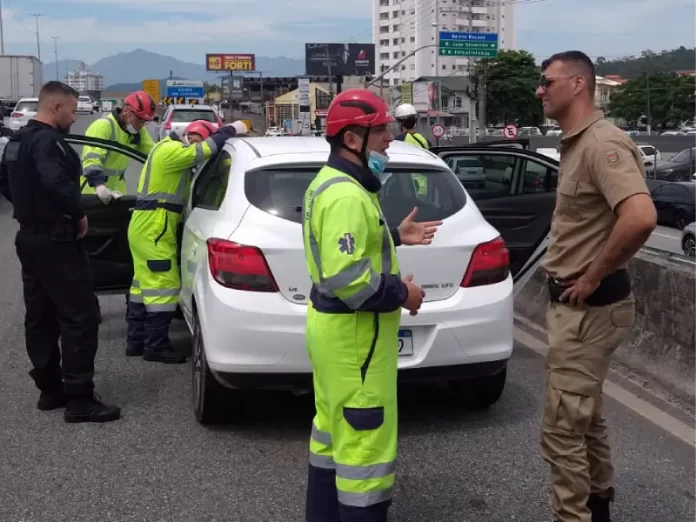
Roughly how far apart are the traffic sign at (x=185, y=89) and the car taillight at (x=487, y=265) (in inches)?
2346

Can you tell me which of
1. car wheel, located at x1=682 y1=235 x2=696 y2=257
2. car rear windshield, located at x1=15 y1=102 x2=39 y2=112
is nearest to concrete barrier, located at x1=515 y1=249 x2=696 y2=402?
car wheel, located at x1=682 y1=235 x2=696 y2=257

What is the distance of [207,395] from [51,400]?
1.19 metres

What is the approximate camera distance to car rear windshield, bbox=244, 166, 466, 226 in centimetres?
513

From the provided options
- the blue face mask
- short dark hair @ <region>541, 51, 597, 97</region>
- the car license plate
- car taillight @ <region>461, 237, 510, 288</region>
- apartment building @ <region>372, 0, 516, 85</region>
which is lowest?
the car license plate

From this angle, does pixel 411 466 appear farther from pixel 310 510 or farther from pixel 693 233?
pixel 693 233

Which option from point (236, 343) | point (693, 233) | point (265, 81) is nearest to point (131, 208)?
point (236, 343)

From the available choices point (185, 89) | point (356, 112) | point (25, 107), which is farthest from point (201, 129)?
point (185, 89)

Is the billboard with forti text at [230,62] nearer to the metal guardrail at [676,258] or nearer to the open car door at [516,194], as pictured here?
the open car door at [516,194]

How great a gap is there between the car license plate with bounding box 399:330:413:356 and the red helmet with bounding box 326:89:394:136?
188 cm

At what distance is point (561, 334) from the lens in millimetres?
3590

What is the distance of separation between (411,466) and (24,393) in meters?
2.86

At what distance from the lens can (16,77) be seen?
162ft

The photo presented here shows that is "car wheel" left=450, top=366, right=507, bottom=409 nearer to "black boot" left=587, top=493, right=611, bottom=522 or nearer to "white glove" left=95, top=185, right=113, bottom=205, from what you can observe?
"black boot" left=587, top=493, right=611, bottom=522

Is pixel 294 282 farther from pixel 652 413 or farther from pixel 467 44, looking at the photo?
pixel 467 44
